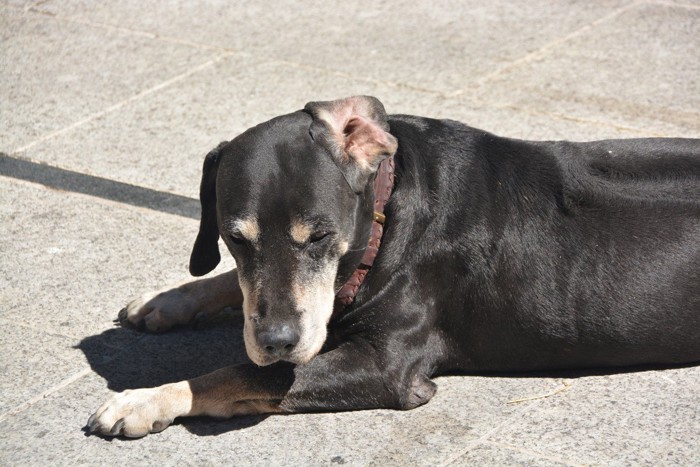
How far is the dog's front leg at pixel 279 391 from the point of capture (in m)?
4.51

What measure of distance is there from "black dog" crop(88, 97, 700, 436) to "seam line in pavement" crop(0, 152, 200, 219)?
155 cm

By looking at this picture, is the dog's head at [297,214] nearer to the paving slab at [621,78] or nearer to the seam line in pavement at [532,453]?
the seam line in pavement at [532,453]

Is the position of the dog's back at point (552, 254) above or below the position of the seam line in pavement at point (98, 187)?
above

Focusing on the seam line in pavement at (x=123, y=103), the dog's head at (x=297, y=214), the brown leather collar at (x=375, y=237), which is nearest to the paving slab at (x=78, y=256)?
the seam line in pavement at (x=123, y=103)

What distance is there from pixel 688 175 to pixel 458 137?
100 cm

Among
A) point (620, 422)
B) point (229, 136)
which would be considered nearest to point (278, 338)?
point (620, 422)

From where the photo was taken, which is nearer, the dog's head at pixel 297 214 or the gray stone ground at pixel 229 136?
the dog's head at pixel 297 214

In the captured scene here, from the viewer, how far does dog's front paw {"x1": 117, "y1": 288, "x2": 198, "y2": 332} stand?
5328 millimetres

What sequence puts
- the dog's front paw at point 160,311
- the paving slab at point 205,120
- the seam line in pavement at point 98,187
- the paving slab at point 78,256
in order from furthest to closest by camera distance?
the paving slab at point 205,120 < the seam line in pavement at point 98,187 < the paving slab at point 78,256 < the dog's front paw at point 160,311

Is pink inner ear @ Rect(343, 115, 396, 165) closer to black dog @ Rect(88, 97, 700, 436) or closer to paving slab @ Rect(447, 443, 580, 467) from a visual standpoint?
black dog @ Rect(88, 97, 700, 436)

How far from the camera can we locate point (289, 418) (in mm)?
4625

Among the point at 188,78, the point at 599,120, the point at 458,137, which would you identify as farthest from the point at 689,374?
the point at 188,78

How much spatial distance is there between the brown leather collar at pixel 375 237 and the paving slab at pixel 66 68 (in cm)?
340

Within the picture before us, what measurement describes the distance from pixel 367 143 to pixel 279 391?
3.51ft
